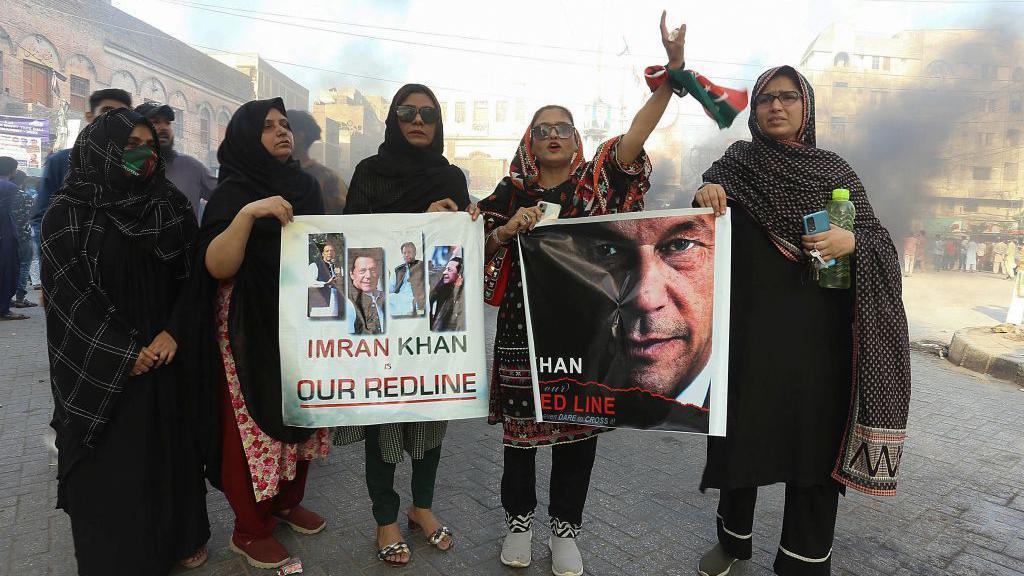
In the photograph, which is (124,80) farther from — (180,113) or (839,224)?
(839,224)

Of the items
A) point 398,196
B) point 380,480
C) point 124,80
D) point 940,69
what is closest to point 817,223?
point 398,196

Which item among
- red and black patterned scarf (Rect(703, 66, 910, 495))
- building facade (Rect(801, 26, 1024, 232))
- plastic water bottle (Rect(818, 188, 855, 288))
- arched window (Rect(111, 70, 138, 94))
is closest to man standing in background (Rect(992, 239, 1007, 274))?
building facade (Rect(801, 26, 1024, 232))

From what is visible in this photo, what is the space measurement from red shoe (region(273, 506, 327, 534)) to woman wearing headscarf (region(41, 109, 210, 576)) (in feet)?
1.84

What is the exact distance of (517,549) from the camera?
2.66 metres

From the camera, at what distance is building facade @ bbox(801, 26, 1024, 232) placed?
1820 cm

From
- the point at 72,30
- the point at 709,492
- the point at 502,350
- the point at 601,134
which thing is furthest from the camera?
the point at 601,134

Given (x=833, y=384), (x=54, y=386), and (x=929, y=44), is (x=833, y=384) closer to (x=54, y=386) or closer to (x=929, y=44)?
(x=54, y=386)

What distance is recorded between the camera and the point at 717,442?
2.38 m

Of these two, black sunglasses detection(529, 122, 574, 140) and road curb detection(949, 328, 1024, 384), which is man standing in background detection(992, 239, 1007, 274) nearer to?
road curb detection(949, 328, 1024, 384)

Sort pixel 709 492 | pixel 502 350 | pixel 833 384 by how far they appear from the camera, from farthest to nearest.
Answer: pixel 709 492, pixel 502 350, pixel 833 384

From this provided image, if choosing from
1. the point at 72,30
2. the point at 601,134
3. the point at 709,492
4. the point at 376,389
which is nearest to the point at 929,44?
the point at 601,134

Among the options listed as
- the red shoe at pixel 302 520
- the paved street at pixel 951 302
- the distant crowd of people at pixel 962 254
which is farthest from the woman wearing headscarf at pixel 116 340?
the distant crowd of people at pixel 962 254

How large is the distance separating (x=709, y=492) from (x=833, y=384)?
1417 millimetres

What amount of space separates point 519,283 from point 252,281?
1.12 m
